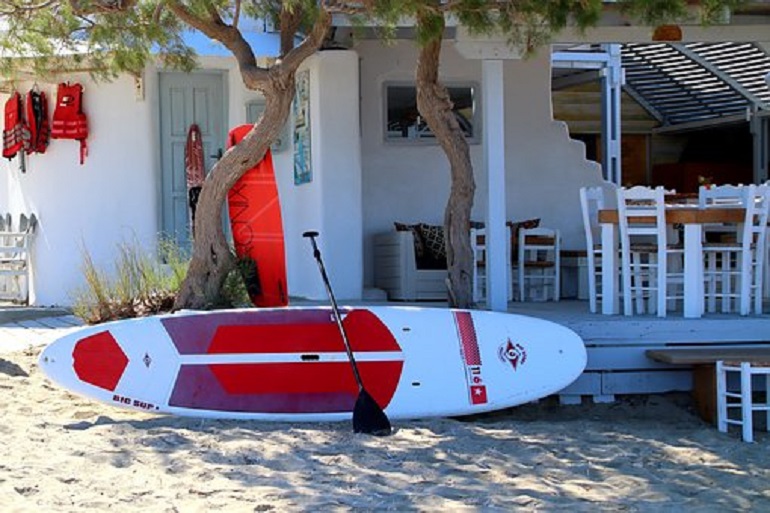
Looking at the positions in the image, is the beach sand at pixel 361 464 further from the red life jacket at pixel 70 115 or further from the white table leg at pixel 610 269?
the red life jacket at pixel 70 115

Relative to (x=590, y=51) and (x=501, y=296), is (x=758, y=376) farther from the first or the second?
(x=590, y=51)

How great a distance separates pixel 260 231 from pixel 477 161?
2.73 m

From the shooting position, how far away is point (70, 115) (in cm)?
1038

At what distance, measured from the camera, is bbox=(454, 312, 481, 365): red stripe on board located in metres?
6.76

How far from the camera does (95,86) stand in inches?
408

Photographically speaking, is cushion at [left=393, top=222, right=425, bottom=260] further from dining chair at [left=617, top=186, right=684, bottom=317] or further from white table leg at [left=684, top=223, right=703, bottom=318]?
white table leg at [left=684, top=223, right=703, bottom=318]

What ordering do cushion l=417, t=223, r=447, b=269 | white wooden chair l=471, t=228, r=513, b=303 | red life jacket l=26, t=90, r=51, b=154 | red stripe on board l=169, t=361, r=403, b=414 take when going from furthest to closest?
1. red life jacket l=26, t=90, r=51, b=154
2. cushion l=417, t=223, r=447, b=269
3. white wooden chair l=471, t=228, r=513, b=303
4. red stripe on board l=169, t=361, r=403, b=414

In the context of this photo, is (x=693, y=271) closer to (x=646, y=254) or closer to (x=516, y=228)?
(x=646, y=254)

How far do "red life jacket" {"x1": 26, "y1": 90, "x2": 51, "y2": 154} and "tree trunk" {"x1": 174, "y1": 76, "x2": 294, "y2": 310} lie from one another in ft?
11.3

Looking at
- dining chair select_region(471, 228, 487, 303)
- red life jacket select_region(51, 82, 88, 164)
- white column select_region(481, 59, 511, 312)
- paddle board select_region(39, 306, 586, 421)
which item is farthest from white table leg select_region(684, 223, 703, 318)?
red life jacket select_region(51, 82, 88, 164)

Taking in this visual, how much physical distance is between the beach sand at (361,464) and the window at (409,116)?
3851 mm

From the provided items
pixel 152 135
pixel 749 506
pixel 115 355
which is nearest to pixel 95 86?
pixel 152 135

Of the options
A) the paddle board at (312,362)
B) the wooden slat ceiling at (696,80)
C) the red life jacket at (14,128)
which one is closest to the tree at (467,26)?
the paddle board at (312,362)

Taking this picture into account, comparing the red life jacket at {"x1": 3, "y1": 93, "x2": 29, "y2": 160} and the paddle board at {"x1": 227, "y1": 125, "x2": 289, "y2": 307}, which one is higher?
the red life jacket at {"x1": 3, "y1": 93, "x2": 29, "y2": 160}
